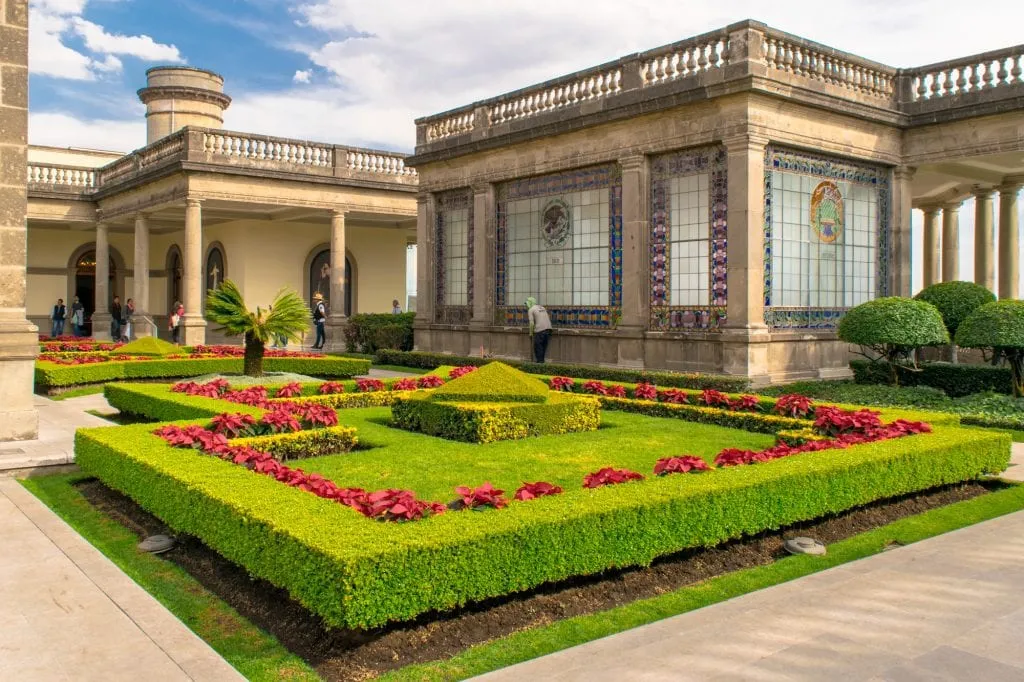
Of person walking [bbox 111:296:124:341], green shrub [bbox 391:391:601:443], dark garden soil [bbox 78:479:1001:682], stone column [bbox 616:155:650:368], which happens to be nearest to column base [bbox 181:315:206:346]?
person walking [bbox 111:296:124:341]

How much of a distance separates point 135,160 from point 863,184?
77.9 ft

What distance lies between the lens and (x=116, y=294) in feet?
125

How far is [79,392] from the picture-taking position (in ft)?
54.1

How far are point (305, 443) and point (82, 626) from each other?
481 centimetres

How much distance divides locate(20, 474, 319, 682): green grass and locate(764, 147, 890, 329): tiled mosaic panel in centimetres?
1216

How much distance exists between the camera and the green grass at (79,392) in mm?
15944

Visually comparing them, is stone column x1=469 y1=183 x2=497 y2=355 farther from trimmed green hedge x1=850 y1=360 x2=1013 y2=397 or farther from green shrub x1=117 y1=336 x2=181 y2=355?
trimmed green hedge x1=850 y1=360 x2=1013 y2=397

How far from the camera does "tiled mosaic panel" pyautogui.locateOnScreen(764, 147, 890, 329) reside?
16.2 metres

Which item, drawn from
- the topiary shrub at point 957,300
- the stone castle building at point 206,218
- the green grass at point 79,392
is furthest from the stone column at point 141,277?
the topiary shrub at point 957,300

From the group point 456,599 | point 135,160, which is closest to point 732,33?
point 456,599

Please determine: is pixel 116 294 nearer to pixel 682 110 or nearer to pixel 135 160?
pixel 135 160

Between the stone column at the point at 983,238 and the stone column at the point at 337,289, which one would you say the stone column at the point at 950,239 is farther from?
the stone column at the point at 337,289

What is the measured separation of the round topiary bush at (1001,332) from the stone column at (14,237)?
13.2 m

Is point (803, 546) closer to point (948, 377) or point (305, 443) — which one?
point (305, 443)
